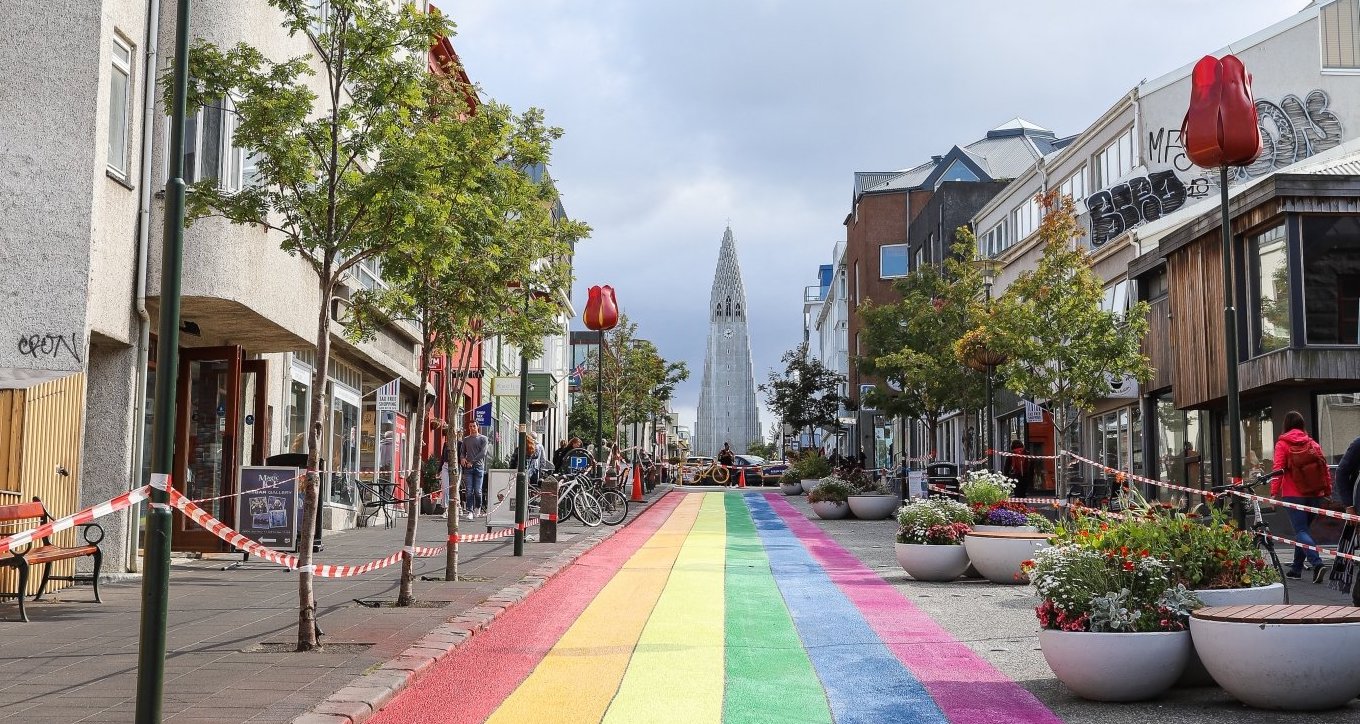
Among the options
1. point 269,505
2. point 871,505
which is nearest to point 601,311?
point 871,505

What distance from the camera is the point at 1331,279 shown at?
72.3 feet

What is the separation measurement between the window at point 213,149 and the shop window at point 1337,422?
17148mm

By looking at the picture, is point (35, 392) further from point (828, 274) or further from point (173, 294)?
point (828, 274)

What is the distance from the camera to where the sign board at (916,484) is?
29.4 meters

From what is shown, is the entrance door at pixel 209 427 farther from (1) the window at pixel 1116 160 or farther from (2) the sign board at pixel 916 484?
(1) the window at pixel 1116 160

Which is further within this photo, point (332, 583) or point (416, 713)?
point (332, 583)

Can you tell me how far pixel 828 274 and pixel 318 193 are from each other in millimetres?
128430

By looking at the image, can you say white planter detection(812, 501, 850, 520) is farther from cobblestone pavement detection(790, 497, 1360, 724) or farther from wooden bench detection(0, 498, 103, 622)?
wooden bench detection(0, 498, 103, 622)

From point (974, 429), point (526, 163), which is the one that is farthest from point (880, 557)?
point (974, 429)

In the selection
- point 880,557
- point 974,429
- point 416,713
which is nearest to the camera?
point 416,713

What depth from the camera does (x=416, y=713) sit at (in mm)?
7605

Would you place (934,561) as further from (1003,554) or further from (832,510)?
(832,510)

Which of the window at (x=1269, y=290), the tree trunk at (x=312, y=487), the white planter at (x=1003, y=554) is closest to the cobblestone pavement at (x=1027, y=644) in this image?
the white planter at (x=1003, y=554)

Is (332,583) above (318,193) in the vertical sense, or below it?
below
